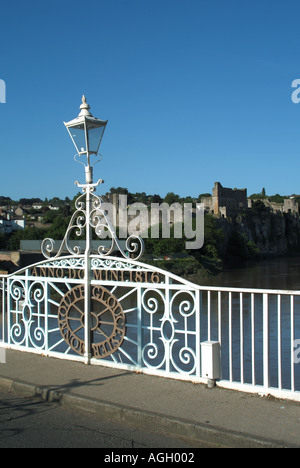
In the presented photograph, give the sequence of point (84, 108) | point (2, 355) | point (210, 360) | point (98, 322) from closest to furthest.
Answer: point (210, 360), point (98, 322), point (84, 108), point (2, 355)

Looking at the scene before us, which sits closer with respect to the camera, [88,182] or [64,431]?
[64,431]

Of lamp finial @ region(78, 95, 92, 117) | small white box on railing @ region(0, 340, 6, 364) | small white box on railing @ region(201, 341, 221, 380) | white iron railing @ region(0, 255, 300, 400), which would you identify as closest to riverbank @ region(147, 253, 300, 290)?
small white box on railing @ region(0, 340, 6, 364)

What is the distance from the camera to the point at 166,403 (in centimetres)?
506

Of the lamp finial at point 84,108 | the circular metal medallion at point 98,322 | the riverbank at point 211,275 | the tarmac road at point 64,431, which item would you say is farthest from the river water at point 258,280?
the tarmac road at point 64,431

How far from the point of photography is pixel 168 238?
60.4 meters

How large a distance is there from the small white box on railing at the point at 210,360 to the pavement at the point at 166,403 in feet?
0.54

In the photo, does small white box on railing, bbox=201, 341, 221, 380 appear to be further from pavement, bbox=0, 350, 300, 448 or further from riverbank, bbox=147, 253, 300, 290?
riverbank, bbox=147, 253, 300, 290

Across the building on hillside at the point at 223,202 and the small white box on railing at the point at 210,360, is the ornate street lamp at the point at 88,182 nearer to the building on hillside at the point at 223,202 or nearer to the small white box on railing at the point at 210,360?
the small white box on railing at the point at 210,360

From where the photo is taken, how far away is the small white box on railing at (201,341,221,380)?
17.9ft

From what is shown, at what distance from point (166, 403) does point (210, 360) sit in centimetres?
74

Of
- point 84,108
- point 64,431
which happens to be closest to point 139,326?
point 64,431

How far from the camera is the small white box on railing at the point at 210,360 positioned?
547 centimetres

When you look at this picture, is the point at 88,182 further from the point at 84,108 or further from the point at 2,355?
the point at 2,355

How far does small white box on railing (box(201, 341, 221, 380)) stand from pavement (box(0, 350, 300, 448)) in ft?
0.54
